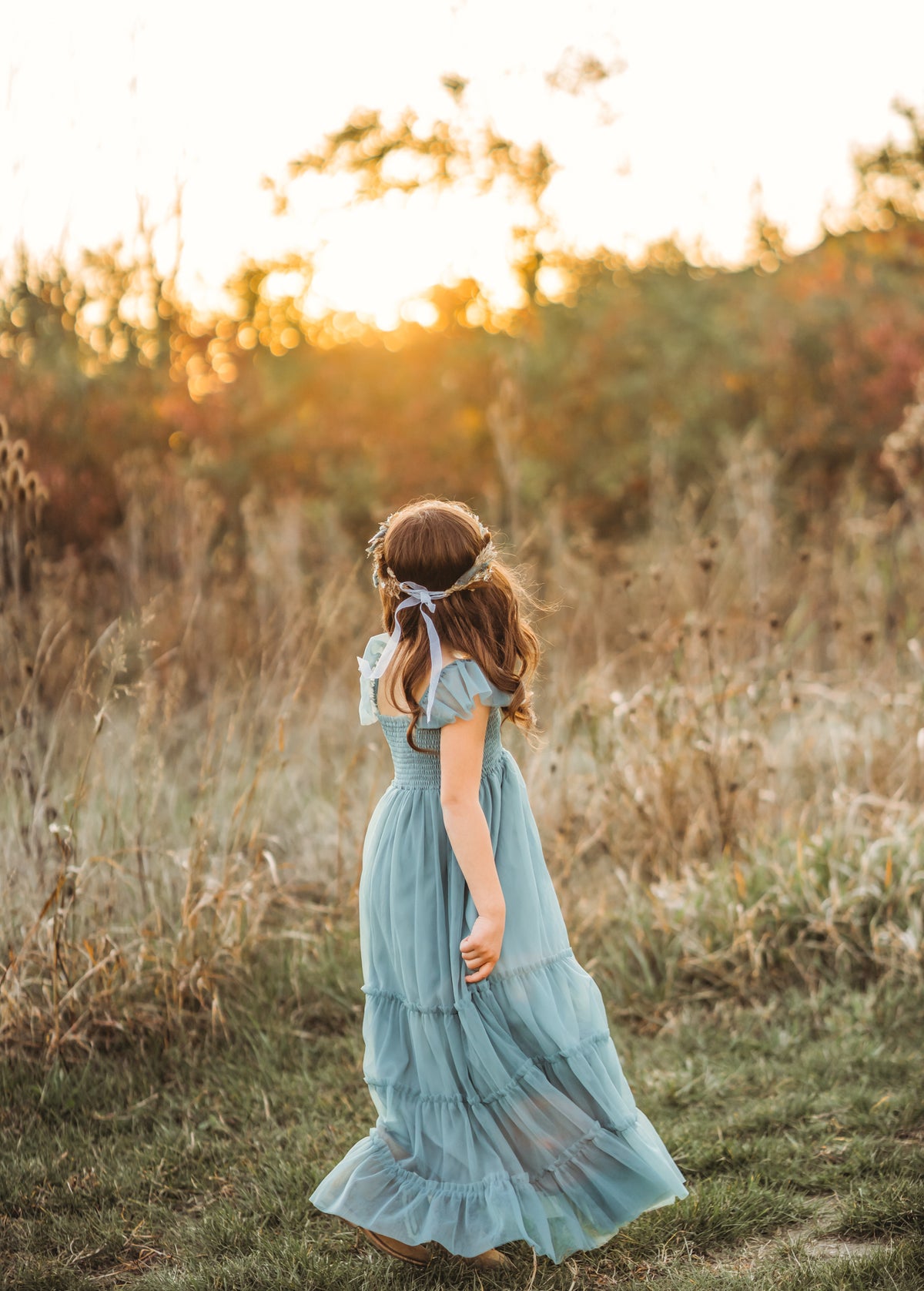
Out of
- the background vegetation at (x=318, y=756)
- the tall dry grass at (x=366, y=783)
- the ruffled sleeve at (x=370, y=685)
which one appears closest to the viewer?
the ruffled sleeve at (x=370, y=685)

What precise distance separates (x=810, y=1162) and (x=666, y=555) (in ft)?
12.1

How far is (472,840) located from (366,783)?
2450 millimetres

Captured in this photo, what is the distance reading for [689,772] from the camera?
13.7ft

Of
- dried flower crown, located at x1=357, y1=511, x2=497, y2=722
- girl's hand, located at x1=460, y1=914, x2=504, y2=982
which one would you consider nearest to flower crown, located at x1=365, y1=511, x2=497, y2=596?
dried flower crown, located at x1=357, y1=511, x2=497, y2=722

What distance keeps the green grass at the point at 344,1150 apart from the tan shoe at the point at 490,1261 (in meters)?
0.03

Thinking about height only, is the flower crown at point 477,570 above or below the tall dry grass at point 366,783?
above

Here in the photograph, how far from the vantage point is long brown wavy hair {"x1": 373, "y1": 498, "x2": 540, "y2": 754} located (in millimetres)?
2209

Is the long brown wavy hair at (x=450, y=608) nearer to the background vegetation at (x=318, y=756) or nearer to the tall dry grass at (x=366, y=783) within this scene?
the background vegetation at (x=318, y=756)

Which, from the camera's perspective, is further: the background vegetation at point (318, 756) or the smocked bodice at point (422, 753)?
the background vegetation at point (318, 756)

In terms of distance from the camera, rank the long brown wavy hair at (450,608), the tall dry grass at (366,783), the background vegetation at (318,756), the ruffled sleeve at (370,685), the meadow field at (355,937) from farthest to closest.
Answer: the tall dry grass at (366,783) → the background vegetation at (318,756) → the meadow field at (355,937) → the ruffled sleeve at (370,685) → the long brown wavy hair at (450,608)

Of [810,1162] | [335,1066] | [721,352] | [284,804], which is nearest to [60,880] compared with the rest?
[335,1066]

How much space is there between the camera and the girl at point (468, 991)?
2125 mm

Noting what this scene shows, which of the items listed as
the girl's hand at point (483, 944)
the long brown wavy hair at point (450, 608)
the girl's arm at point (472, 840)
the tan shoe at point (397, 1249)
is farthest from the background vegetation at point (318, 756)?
the girl's hand at point (483, 944)

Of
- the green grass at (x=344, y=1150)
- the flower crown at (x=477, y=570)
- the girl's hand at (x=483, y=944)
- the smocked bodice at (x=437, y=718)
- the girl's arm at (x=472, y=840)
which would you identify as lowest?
the green grass at (x=344, y=1150)
